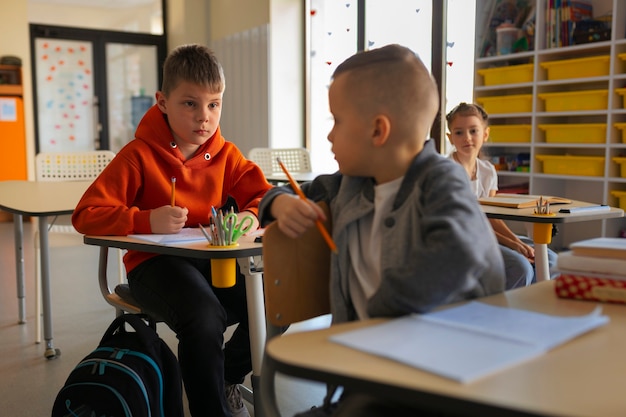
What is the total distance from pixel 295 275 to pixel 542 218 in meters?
1.07

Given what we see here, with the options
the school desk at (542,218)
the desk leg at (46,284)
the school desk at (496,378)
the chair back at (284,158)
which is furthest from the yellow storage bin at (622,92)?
the school desk at (496,378)

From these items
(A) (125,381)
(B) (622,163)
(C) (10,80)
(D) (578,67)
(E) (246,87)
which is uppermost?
(C) (10,80)

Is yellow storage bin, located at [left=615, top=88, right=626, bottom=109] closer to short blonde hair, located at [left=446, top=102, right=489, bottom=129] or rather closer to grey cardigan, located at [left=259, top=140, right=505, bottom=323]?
short blonde hair, located at [left=446, top=102, right=489, bottom=129]

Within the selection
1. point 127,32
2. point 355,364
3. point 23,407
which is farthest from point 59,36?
point 355,364

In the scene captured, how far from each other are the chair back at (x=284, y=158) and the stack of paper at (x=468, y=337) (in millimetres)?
3394

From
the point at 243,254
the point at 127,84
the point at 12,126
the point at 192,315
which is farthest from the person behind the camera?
the point at 127,84

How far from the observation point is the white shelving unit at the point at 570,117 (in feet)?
13.4

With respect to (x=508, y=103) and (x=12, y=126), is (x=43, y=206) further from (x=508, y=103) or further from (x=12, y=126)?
(x=12, y=126)

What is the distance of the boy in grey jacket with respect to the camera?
101 cm

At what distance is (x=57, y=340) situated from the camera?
110 inches

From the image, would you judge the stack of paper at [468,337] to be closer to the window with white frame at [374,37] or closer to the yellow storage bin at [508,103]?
the window with white frame at [374,37]

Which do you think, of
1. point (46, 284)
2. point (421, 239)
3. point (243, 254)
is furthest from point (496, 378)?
point (46, 284)

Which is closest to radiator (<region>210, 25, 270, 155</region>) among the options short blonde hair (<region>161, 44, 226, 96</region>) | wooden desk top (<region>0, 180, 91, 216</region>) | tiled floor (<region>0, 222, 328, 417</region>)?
tiled floor (<region>0, 222, 328, 417</region>)

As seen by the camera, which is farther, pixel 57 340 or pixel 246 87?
pixel 246 87
